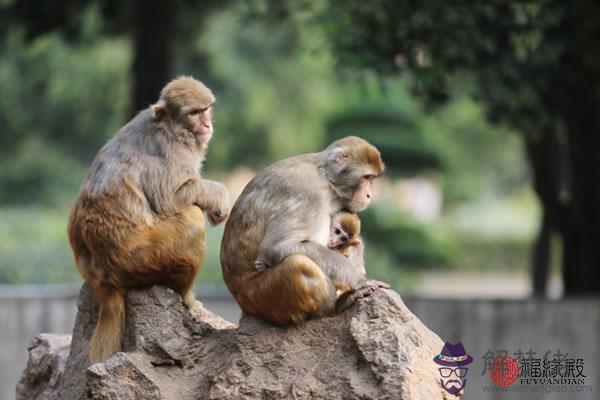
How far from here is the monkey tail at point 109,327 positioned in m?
5.55

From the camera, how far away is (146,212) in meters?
5.63

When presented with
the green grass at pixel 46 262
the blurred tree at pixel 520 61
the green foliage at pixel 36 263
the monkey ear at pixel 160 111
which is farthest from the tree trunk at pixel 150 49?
the monkey ear at pixel 160 111

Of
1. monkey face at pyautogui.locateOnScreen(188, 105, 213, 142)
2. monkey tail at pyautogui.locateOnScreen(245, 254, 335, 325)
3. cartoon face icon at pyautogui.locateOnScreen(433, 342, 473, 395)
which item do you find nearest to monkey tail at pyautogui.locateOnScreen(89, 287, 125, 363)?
monkey tail at pyautogui.locateOnScreen(245, 254, 335, 325)

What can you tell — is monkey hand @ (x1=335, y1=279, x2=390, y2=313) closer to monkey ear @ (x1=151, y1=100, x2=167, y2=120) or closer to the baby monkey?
the baby monkey

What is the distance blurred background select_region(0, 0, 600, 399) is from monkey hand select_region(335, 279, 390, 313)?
467cm

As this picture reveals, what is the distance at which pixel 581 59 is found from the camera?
10.3 meters

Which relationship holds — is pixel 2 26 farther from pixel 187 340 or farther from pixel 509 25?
pixel 187 340

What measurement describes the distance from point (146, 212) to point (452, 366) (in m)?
1.83

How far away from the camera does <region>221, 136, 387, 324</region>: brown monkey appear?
16.7 feet

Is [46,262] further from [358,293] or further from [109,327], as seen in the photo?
[358,293]

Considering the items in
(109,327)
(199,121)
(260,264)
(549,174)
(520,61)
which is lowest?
(109,327)

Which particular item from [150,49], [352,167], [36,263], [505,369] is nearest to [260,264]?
[352,167]

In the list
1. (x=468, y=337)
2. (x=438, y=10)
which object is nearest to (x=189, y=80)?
(x=438, y=10)

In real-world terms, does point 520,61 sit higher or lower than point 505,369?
higher
